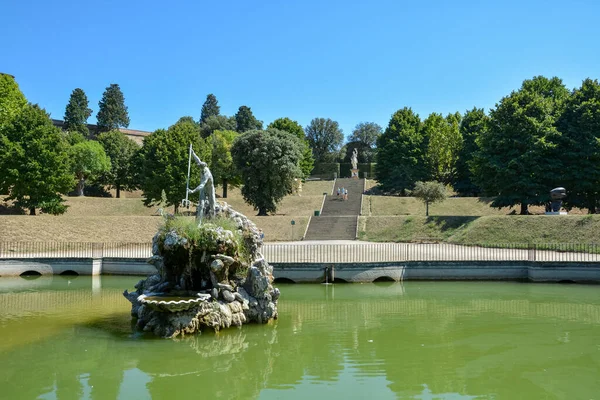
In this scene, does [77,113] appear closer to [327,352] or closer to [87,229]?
[87,229]

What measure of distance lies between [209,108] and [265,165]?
7513cm

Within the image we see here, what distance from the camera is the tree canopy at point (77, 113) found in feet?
296

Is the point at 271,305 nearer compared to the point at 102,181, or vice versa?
the point at 271,305

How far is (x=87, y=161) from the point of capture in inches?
2635

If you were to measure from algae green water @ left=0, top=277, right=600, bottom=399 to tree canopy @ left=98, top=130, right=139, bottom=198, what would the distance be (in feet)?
168

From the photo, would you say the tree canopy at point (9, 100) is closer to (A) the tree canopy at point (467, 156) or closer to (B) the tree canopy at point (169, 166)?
(B) the tree canopy at point (169, 166)

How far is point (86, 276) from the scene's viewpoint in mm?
28062

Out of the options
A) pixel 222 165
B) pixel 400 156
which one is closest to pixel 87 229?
pixel 222 165

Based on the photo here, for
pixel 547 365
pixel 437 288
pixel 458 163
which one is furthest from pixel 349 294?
pixel 458 163

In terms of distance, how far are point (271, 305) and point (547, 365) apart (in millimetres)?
8646

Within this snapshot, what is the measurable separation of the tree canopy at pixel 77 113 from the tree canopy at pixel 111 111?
8.92 feet

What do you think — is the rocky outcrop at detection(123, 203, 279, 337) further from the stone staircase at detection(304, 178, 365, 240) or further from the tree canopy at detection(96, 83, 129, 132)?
the tree canopy at detection(96, 83, 129, 132)

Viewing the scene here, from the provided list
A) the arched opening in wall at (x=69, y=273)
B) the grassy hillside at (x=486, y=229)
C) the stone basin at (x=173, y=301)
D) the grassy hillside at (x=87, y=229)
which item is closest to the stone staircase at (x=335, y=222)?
the grassy hillside at (x=486, y=229)

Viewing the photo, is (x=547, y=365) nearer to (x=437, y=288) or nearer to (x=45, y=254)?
(x=437, y=288)
